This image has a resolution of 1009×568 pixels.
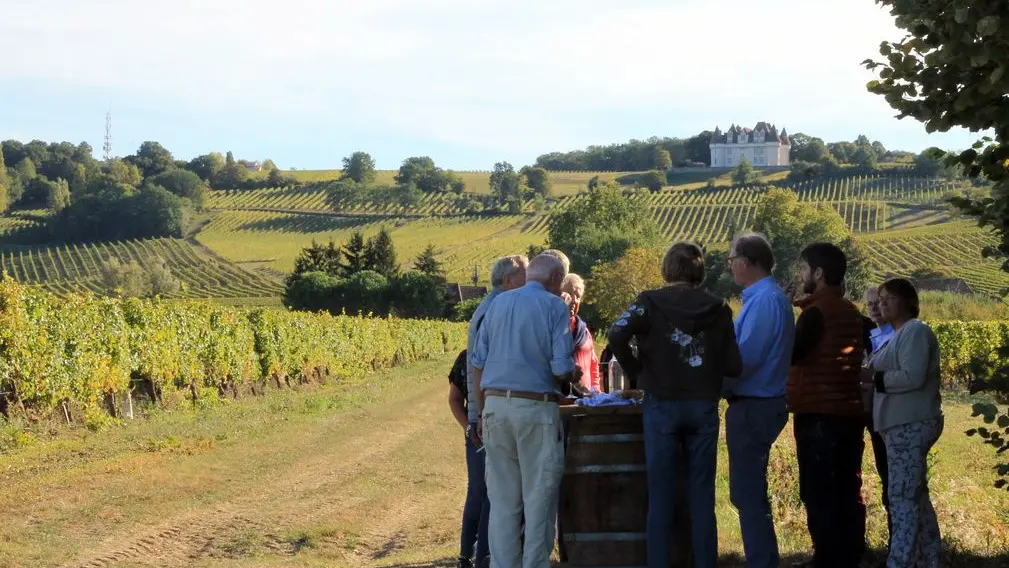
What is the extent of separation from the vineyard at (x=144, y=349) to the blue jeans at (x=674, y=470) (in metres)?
12.4

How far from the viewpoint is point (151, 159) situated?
162 m

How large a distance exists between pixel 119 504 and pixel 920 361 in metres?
7.81

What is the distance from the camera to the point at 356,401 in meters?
24.2

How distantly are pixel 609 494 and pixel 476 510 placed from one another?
1.25 m

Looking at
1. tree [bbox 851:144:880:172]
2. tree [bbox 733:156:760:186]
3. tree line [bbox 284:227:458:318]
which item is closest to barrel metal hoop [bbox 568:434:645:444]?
tree line [bbox 284:227:458:318]

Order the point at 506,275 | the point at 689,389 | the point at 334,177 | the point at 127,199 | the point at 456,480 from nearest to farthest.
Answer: the point at 689,389 → the point at 506,275 → the point at 456,480 → the point at 127,199 → the point at 334,177

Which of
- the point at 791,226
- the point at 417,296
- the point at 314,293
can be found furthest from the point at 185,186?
the point at 791,226

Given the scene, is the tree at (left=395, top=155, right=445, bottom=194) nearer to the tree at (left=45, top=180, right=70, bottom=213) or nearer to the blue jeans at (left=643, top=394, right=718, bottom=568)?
the tree at (left=45, top=180, right=70, bottom=213)

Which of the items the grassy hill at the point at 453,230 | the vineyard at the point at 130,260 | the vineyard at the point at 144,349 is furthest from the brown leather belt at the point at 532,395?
the vineyard at the point at 130,260

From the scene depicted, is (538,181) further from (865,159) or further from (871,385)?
(871,385)

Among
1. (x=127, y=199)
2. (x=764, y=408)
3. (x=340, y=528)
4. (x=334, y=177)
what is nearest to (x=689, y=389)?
(x=764, y=408)

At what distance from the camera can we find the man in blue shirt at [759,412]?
20.5 feet

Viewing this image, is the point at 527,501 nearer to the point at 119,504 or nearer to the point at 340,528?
the point at 340,528

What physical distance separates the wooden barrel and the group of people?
0.20 meters
